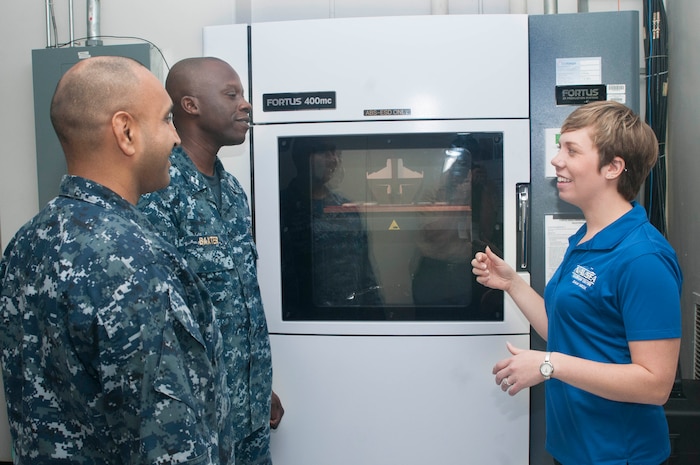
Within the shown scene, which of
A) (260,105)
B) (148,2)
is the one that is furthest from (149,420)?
(148,2)

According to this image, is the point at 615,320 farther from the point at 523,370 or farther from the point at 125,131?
the point at 125,131

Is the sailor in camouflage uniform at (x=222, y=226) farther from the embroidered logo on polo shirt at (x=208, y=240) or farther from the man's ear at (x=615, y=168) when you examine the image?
the man's ear at (x=615, y=168)

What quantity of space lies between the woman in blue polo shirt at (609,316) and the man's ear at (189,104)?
1.00m

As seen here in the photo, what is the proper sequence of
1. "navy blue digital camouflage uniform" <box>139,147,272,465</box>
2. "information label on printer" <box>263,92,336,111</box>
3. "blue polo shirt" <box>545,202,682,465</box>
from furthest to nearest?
"information label on printer" <box>263,92,336,111</box> < "navy blue digital camouflage uniform" <box>139,147,272,465</box> < "blue polo shirt" <box>545,202,682,465</box>

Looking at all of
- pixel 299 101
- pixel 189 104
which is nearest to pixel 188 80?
pixel 189 104

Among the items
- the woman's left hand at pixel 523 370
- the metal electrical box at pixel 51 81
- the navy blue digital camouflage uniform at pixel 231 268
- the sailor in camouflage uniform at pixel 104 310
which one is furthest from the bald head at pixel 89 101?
the metal electrical box at pixel 51 81

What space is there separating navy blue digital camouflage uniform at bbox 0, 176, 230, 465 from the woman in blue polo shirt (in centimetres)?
77

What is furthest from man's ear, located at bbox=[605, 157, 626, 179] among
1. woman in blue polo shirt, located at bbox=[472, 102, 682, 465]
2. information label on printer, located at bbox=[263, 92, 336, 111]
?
information label on printer, located at bbox=[263, 92, 336, 111]

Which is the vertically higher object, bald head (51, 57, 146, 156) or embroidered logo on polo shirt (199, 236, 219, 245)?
bald head (51, 57, 146, 156)

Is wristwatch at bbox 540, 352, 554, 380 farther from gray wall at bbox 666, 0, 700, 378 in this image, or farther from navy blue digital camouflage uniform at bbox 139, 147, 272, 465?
gray wall at bbox 666, 0, 700, 378

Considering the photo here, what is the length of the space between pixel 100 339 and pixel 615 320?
3.44ft

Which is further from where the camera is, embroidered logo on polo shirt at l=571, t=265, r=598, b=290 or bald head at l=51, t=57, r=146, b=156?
embroidered logo on polo shirt at l=571, t=265, r=598, b=290

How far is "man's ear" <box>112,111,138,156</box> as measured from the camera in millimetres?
937

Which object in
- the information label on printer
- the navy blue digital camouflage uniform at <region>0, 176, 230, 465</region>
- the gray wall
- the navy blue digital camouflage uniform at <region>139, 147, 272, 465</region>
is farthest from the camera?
the gray wall
